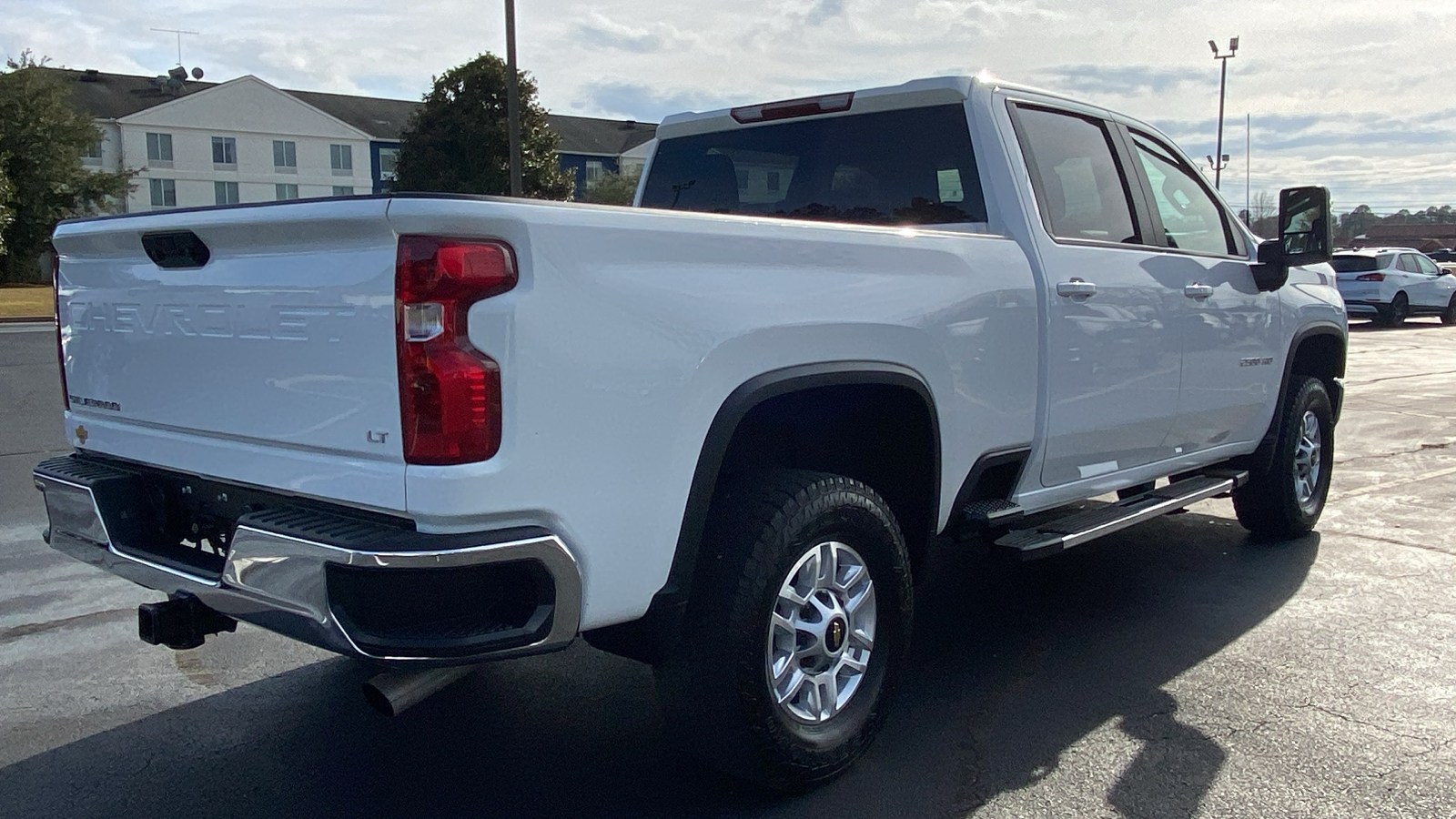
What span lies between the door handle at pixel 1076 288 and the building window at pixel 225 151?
216 feet

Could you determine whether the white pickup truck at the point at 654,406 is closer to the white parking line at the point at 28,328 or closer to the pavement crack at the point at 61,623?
the pavement crack at the point at 61,623

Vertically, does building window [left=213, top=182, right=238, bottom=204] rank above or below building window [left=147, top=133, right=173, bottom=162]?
below

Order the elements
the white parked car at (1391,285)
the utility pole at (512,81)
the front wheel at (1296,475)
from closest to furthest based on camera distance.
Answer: the front wheel at (1296,475)
the utility pole at (512,81)
the white parked car at (1391,285)

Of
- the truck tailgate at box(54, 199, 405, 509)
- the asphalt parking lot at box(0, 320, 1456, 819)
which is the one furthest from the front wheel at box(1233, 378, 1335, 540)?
the truck tailgate at box(54, 199, 405, 509)

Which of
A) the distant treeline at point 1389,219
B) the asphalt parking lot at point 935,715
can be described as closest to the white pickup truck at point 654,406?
the asphalt parking lot at point 935,715

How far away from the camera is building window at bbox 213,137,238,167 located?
6259 cm

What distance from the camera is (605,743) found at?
3650 mm

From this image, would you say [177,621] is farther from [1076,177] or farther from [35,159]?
[35,159]

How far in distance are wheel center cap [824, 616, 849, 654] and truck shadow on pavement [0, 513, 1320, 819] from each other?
40 centimetres

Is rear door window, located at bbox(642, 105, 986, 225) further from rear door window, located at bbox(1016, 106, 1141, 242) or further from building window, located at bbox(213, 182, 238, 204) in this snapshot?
building window, located at bbox(213, 182, 238, 204)

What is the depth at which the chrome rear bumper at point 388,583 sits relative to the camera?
8.07 ft

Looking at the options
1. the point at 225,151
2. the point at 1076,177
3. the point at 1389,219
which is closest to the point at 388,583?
the point at 1076,177

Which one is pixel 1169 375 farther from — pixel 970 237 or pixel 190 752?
pixel 190 752

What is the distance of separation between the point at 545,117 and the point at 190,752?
4419 centimetres
